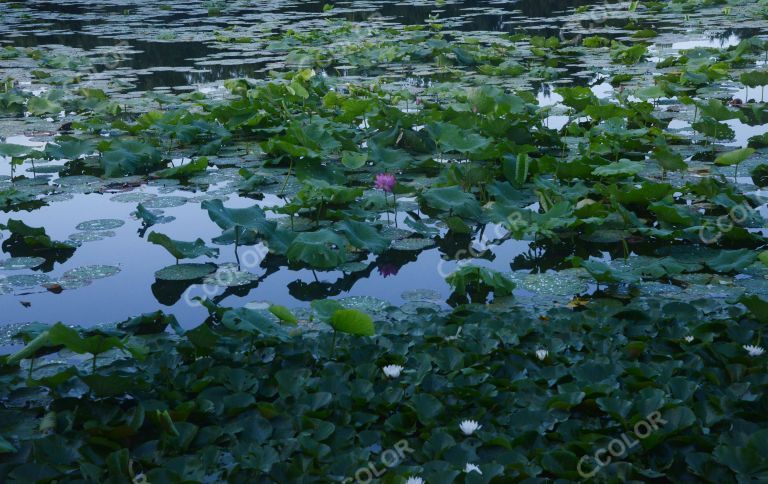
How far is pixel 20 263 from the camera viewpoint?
3.20m

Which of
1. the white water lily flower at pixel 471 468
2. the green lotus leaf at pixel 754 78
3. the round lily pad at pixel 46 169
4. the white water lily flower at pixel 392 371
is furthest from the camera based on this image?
the green lotus leaf at pixel 754 78

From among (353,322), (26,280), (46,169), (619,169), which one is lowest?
(46,169)

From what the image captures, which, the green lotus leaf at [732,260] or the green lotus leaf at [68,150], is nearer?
the green lotus leaf at [732,260]

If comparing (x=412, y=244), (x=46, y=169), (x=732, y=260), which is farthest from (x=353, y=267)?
(x=46, y=169)

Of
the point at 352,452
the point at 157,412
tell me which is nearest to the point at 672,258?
the point at 352,452

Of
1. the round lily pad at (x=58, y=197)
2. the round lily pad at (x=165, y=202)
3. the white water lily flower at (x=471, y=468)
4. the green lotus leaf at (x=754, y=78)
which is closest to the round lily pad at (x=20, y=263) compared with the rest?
the round lily pad at (x=165, y=202)

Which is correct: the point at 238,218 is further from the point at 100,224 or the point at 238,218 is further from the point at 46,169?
the point at 46,169

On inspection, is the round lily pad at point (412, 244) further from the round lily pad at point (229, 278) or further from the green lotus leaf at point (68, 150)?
the green lotus leaf at point (68, 150)

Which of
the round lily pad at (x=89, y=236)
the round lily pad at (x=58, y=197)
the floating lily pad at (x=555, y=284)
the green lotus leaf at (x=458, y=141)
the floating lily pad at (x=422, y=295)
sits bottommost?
the round lily pad at (x=58, y=197)

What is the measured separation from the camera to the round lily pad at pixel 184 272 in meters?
3.07

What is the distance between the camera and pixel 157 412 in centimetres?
193

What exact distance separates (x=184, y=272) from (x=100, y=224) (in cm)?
71

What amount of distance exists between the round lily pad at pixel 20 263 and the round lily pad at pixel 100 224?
1.12 ft

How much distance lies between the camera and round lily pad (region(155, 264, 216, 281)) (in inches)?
121
